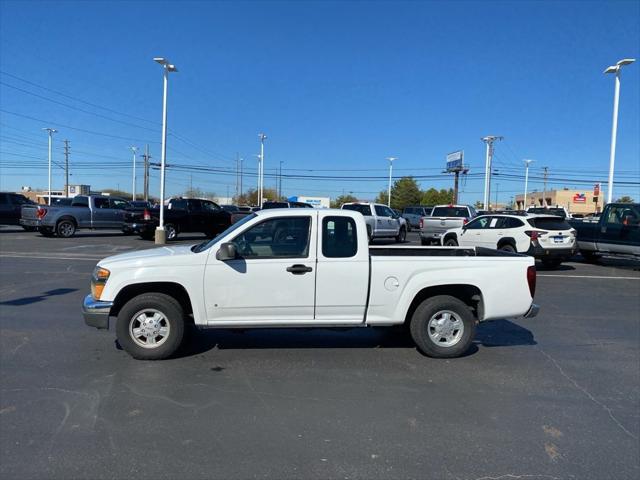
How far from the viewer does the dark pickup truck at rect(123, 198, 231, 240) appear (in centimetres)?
2238

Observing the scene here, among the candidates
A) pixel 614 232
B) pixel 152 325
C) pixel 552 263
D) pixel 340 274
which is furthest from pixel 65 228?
pixel 614 232

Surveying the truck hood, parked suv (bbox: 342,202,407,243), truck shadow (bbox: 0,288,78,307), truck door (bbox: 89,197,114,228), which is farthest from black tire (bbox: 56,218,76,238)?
the truck hood

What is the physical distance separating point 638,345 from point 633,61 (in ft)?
63.3

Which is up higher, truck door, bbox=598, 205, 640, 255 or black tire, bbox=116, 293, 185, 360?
truck door, bbox=598, 205, 640, 255

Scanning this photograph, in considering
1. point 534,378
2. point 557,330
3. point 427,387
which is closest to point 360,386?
point 427,387

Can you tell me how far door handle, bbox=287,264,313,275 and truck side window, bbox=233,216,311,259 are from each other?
0.12 metres

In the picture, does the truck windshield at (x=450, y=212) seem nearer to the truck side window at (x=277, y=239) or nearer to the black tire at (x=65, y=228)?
the black tire at (x=65, y=228)

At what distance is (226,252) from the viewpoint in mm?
5301

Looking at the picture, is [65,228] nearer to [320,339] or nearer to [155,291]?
[155,291]

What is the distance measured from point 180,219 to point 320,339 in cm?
1772

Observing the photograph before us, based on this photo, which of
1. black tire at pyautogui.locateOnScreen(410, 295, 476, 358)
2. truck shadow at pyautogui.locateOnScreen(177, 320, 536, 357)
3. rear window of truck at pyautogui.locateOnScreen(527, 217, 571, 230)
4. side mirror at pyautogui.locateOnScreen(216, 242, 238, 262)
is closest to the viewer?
side mirror at pyautogui.locateOnScreen(216, 242, 238, 262)

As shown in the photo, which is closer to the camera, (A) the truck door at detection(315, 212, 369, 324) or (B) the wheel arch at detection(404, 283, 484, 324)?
(A) the truck door at detection(315, 212, 369, 324)

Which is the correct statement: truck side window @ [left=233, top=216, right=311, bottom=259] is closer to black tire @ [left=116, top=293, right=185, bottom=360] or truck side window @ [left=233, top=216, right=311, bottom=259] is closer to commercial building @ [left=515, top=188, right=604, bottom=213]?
black tire @ [left=116, top=293, right=185, bottom=360]

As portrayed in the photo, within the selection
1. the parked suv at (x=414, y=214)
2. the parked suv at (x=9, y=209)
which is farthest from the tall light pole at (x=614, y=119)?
the parked suv at (x=9, y=209)
